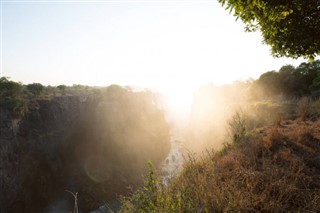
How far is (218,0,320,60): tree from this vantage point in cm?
559

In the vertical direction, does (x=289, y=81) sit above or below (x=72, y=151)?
above

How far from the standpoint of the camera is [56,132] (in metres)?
32.7

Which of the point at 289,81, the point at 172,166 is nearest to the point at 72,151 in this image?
the point at 172,166

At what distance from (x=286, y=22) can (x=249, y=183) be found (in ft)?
18.5

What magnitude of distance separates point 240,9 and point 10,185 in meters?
30.1

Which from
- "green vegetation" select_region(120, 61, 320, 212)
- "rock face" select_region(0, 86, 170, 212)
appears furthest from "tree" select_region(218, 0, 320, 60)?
"rock face" select_region(0, 86, 170, 212)

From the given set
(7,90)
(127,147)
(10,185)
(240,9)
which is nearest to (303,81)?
(240,9)

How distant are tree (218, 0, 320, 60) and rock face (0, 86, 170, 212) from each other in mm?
26037

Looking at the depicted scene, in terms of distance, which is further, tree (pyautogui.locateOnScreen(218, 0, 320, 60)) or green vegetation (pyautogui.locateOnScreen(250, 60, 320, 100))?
green vegetation (pyautogui.locateOnScreen(250, 60, 320, 100))

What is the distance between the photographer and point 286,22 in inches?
268

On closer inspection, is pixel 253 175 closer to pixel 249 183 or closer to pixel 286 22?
pixel 249 183

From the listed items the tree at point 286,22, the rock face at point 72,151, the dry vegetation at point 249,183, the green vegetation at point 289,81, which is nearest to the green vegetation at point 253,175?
the dry vegetation at point 249,183

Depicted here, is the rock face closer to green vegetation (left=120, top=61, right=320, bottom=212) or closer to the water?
the water

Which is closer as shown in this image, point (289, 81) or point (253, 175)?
point (253, 175)
